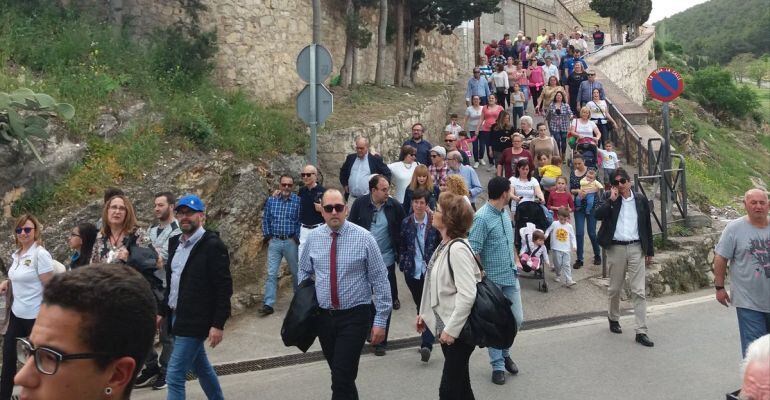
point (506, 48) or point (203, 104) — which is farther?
point (506, 48)

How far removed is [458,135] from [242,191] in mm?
5055

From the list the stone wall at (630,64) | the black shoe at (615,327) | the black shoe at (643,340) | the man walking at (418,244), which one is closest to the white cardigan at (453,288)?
the man walking at (418,244)

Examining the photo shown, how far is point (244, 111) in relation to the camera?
453 inches

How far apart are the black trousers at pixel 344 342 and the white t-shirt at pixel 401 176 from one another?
4.65m

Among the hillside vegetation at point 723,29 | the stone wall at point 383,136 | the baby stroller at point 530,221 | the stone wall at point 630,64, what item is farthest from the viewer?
the hillside vegetation at point 723,29

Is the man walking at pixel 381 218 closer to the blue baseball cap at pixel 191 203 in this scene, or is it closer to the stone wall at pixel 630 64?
the blue baseball cap at pixel 191 203

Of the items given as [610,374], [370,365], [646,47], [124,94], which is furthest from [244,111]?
[646,47]

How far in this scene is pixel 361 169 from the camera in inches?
390

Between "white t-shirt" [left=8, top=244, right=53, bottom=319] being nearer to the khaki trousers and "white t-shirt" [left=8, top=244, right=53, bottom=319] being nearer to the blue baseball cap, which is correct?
the blue baseball cap

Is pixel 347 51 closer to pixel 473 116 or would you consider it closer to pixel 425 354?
pixel 473 116

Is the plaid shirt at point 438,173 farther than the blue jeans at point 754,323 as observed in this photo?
Yes

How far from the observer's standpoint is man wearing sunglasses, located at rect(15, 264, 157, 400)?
2.16 m

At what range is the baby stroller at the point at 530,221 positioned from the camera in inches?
382

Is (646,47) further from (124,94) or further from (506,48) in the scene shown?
(124,94)
